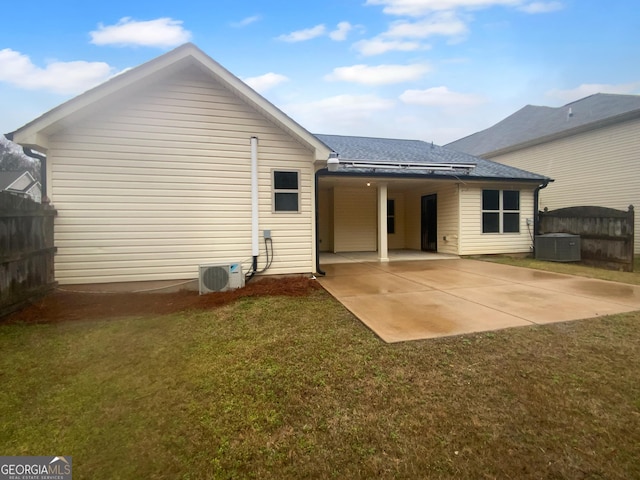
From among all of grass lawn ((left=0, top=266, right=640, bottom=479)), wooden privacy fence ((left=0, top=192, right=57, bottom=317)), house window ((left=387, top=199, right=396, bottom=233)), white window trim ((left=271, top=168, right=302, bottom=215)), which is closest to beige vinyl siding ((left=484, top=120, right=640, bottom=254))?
house window ((left=387, top=199, right=396, bottom=233))

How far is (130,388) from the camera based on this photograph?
2.67 m

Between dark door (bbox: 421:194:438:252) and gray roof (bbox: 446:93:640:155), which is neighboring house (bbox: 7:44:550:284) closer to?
dark door (bbox: 421:194:438:252)

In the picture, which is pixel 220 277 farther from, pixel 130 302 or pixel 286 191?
pixel 286 191

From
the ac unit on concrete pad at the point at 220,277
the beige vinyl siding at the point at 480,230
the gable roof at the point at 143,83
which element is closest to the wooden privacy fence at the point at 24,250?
the gable roof at the point at 143,83

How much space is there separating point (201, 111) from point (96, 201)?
9.04 ft

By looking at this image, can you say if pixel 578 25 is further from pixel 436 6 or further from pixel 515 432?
pixel 515 432

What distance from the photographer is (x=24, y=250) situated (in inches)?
191

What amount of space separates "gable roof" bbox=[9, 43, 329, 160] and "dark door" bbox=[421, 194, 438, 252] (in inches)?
281

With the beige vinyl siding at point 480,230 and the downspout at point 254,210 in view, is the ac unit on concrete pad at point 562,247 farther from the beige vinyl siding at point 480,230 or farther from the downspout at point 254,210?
the downspout at point 254,210

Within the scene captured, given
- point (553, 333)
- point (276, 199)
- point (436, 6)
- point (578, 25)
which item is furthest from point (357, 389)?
point (578, 25)

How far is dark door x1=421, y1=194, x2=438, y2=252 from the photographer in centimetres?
1222

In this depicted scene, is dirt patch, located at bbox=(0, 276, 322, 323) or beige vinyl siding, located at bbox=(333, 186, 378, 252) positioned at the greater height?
beige vinyl siding, located at bbox=(333, 186, 378, 252)

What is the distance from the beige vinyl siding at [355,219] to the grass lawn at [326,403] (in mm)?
9089

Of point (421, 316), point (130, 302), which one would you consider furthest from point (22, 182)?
point (421, 316)
